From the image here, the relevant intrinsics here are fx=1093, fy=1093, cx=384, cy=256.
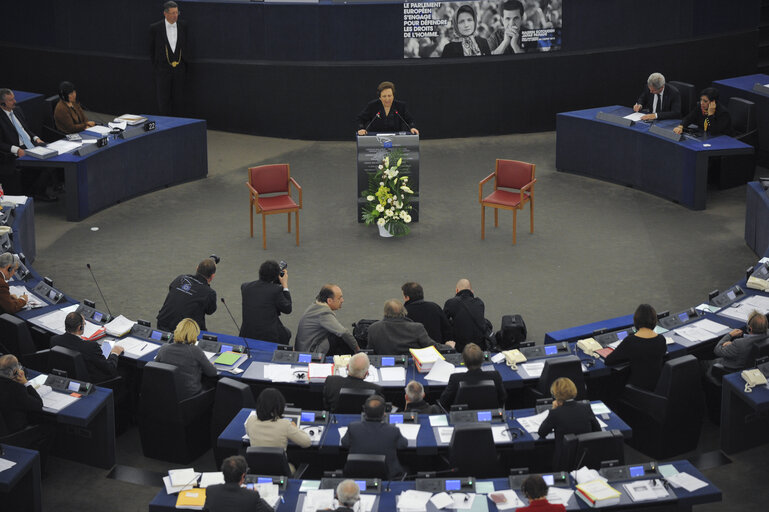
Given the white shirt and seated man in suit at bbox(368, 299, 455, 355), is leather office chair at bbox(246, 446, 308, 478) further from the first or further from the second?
the white shirt

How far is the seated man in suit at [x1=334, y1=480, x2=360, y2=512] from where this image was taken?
7.32 m

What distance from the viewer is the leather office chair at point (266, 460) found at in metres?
8.04

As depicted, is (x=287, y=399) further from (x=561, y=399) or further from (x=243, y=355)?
(x=561, y=399)

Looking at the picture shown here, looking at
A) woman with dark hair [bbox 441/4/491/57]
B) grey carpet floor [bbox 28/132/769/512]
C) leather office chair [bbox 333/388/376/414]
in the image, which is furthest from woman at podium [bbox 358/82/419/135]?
leather office chair [bbox 333/388/376/414]

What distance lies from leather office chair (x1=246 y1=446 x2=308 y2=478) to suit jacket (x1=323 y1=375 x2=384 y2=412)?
1.11 metres

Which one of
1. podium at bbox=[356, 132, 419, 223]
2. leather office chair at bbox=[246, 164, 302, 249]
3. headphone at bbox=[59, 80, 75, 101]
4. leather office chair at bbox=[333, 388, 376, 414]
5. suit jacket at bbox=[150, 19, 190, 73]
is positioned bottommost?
leather office chair at bbox=[333, 388, 376, 414]

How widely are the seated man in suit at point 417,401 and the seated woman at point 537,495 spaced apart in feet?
5.62

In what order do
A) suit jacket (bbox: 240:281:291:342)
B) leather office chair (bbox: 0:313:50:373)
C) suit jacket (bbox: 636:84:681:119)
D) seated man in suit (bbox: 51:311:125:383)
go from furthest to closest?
1. suit jacket (bbox: 636:84:681:119)
2. suit jacket (bbox: 240:281:291:342)
3. leather office chair (bbox: 0:313:50:373)
4. seated man in suit (bbox: 51:311:125:383)

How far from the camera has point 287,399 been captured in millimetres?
9695

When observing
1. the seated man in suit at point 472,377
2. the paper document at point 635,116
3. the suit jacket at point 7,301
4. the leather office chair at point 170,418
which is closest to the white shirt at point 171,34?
the paper document at point 635,116

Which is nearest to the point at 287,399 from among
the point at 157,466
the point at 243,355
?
the point at 243,355

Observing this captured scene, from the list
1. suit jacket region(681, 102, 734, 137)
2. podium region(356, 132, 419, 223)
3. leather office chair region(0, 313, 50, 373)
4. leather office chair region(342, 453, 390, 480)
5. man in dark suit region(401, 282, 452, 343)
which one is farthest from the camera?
suit jacket region(681, 102, 734, 137)

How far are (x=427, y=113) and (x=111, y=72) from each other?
18.3 ft

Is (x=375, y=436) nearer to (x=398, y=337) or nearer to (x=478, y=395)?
(x=478, y=395)
